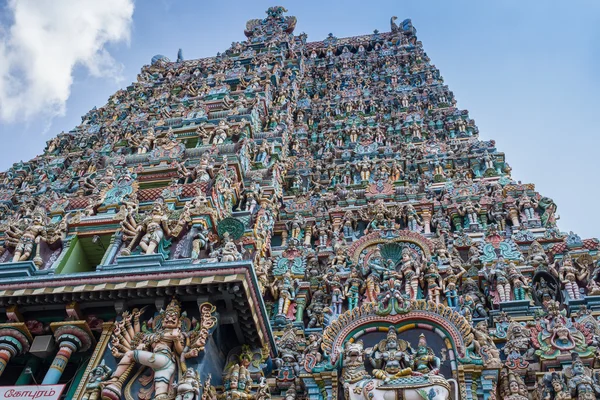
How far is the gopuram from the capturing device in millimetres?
12094

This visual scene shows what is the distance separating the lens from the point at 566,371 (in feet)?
38.1

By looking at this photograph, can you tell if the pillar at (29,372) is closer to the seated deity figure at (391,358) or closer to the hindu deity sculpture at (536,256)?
the seated deity figure at (391,358)

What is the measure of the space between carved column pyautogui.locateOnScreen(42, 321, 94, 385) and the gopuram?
40 millimetres

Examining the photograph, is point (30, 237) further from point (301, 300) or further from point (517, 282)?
point (517, 282)

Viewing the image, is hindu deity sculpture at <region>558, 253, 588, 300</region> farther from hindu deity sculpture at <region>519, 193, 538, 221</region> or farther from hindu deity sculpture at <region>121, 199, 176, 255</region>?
hindu deity sculpture at <region>121, 199, 176, 255</region>

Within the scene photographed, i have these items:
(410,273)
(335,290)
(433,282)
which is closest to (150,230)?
(335,290)

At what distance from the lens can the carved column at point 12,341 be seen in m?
13.0

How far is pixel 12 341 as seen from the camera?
1305 centimetres

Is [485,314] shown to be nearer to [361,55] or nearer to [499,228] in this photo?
[499,228]

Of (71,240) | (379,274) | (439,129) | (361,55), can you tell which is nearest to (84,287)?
(71,240)

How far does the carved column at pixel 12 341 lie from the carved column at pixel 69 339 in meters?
0.62

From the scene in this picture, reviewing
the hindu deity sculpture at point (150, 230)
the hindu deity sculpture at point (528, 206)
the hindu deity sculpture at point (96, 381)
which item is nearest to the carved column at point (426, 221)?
the hindu deity sculpture at point (528, 206)

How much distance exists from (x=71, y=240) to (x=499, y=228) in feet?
34.6

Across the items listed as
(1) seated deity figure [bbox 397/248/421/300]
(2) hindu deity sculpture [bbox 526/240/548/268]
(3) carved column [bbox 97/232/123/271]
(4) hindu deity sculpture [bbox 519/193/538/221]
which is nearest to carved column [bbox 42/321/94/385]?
(3) carved column [bbox 97/232/123/271]
